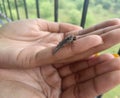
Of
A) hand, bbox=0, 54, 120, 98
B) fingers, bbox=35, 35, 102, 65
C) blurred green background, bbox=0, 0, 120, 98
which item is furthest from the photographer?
blurred green background, bbox=0, 0, 120, 98

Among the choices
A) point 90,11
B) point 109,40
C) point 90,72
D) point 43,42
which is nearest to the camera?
point 109,40

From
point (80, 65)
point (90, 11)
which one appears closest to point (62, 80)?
point (80, 65)

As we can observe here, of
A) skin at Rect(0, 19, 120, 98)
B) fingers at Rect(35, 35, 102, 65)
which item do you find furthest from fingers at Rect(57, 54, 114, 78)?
fingers at Rect(35, 35, 102, 65)

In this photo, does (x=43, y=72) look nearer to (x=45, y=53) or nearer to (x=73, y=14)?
(x=45, y=53)

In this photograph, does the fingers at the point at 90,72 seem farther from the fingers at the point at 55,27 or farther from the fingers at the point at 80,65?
the fingers at the point at 55,27

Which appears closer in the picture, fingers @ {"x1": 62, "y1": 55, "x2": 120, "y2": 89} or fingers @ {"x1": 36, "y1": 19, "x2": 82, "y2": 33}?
fingers @ {"x1": 62, "y1": 55, "x2": 120, "y2": 89}

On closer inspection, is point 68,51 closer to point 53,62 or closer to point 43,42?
point 53,62

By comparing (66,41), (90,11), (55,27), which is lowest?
(90,11)

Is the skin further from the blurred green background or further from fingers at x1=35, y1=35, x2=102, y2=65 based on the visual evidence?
the blurred green background
